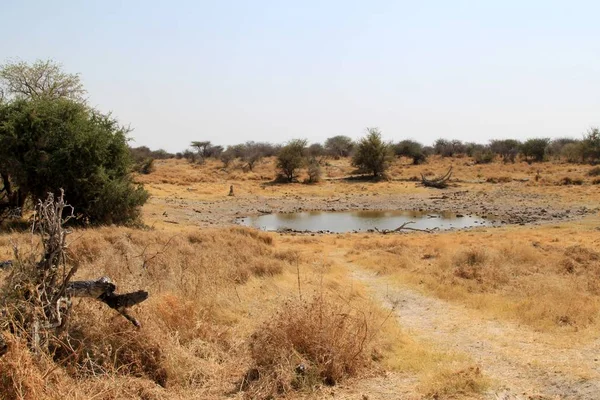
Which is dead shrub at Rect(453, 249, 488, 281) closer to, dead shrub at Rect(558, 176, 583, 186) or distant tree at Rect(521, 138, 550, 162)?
dead shrub at Rect(558, 176, 583, 186)

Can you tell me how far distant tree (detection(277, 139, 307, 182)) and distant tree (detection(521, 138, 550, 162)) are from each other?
3288 centimetres

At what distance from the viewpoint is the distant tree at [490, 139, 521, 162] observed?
68.3 meters

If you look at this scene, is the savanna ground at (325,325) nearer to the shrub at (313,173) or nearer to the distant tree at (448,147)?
the shrub at (313,173)

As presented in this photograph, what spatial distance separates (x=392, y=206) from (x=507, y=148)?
4645cm

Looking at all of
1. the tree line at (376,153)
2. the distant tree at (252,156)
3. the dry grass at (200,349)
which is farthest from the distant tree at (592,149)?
the dry grass at (200,349)

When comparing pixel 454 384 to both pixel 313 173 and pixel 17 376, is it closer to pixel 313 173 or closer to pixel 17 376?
pixel 17 376

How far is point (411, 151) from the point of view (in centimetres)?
6844

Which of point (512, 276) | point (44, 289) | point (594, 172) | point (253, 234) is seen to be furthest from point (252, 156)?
point (44, 289)

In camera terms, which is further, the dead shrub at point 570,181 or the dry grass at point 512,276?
the dead shrub at point 570,181

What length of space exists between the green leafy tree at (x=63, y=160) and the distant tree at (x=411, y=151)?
5135cm

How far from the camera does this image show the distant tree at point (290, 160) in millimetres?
50219

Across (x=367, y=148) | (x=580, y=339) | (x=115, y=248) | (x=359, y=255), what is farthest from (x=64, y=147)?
(x=367, y=148)

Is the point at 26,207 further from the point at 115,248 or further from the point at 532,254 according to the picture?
the point at 532,254

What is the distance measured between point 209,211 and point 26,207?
13.9m
